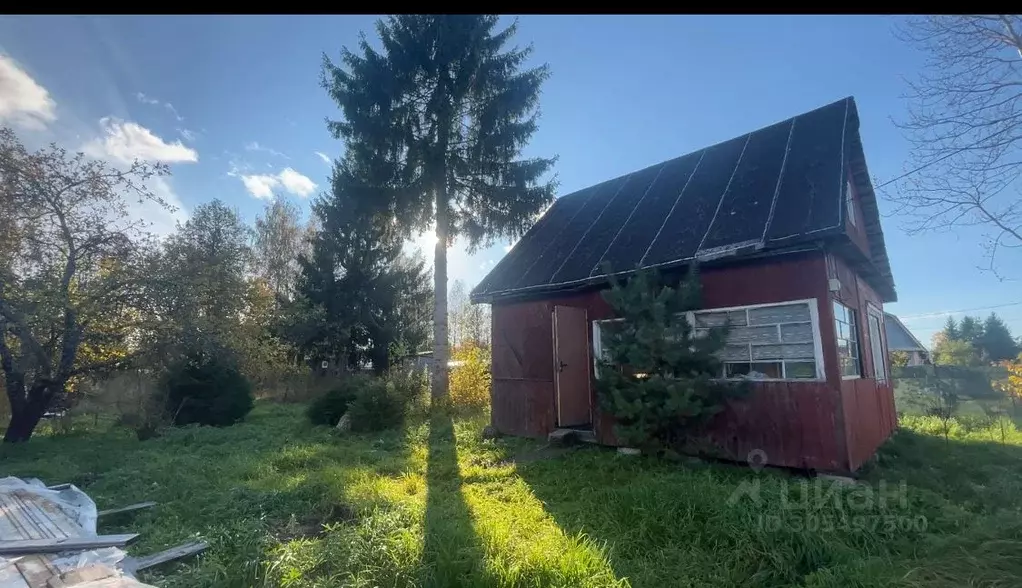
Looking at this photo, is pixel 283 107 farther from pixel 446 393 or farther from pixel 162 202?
pixel 446 393

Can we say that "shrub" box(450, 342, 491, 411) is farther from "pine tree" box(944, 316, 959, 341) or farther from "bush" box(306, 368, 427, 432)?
"pine tree" box(944, 316, 959, 341)

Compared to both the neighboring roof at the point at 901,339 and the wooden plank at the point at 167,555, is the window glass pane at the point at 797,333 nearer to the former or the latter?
the wooden plank at the point at 167,555

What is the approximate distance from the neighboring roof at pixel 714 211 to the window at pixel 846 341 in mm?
1473

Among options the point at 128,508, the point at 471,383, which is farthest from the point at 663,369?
the point at 471,383

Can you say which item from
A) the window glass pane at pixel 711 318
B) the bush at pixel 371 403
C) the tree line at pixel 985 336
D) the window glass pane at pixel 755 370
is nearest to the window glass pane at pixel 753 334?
the window glass pane at pixel 711 318

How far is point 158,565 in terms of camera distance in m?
3.59

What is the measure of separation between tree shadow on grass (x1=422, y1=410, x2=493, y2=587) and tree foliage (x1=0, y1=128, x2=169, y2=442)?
27.0 ft

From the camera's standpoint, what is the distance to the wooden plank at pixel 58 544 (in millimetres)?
3480

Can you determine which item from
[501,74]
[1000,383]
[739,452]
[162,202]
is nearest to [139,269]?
[162,202]

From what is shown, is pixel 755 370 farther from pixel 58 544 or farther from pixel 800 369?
pixel 58 544

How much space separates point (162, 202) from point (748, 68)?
37.4 ft

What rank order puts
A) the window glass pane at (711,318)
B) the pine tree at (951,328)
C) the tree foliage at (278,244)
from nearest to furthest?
the window glass pane at (711,318), the tree foliage at (278,244), the pine tree at (951,328)

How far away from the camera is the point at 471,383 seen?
1295cm

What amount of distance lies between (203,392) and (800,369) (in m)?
13.9
